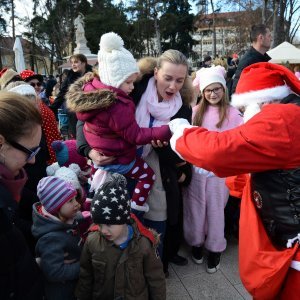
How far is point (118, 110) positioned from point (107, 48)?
471 millimetres

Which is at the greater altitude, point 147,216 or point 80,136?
point 80,136

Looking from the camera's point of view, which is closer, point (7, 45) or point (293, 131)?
point (293, 131)

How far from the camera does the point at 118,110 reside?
2084mm

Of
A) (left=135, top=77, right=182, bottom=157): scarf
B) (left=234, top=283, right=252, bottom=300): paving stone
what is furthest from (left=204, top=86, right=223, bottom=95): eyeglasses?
(left=234, top=283, right=252, bottom=300): paving stone

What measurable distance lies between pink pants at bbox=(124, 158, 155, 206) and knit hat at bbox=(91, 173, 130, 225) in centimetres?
42

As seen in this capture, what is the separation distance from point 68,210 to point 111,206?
358 mm

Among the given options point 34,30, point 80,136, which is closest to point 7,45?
point 34,30

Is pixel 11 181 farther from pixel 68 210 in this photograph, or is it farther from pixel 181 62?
pixel 181 62

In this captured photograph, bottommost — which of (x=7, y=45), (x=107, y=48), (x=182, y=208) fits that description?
(x=182, y=208)

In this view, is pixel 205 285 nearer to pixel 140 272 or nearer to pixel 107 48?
pixel 140 272

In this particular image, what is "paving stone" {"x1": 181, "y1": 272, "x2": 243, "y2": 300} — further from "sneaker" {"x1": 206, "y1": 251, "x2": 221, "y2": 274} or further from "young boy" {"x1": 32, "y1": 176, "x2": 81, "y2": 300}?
"young boy" {"x1": 32, "y1": 176, "x2": 81, "y2": 300}

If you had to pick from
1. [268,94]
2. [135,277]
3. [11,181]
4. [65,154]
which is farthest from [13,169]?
[65,154]

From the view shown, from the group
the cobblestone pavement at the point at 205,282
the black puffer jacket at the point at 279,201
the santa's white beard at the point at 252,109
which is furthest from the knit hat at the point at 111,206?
the cobblestone pavement at the point at 205,282

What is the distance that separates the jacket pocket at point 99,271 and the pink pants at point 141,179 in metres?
0.59
